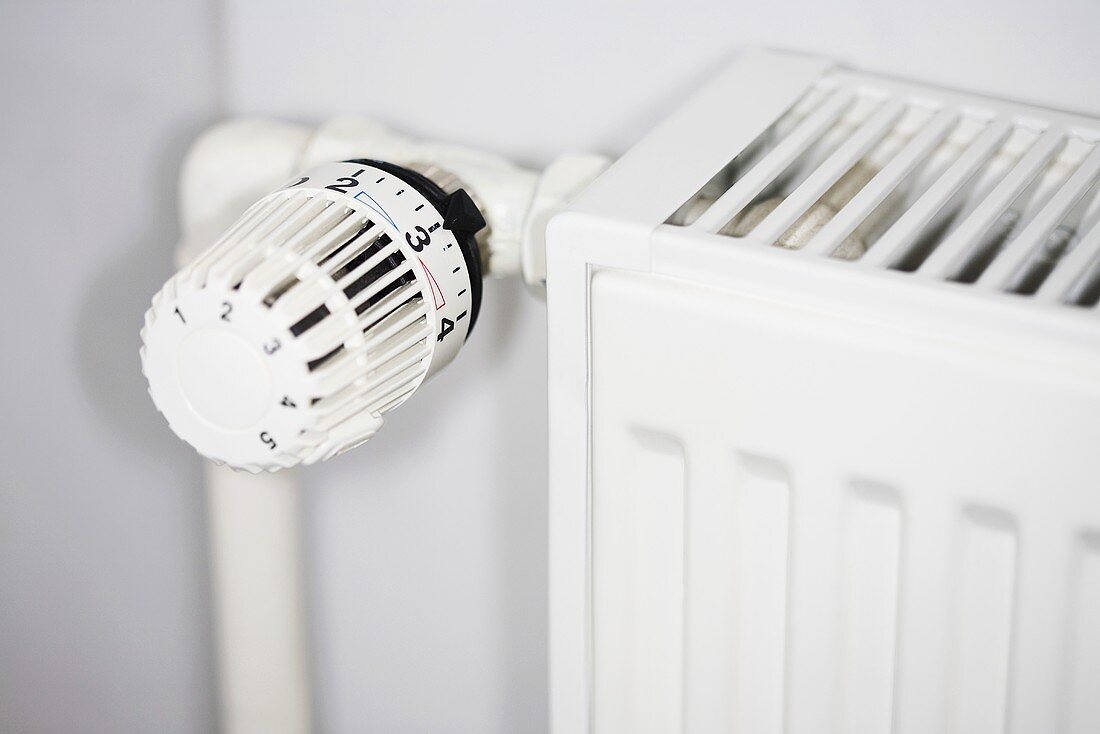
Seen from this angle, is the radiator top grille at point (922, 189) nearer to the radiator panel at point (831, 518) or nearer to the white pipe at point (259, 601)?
the radiator panel at point (831, 518)

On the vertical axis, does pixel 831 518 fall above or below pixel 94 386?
above

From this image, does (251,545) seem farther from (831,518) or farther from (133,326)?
(831,518)

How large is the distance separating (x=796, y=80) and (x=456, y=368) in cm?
24

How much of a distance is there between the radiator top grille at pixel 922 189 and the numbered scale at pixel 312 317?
98mm

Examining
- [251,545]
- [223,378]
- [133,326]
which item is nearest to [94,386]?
[133,326]

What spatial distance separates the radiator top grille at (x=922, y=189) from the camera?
41 cm

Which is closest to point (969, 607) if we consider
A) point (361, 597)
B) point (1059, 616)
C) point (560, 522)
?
→ point (1059, 616)

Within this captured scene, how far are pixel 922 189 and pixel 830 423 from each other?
120 millimetres

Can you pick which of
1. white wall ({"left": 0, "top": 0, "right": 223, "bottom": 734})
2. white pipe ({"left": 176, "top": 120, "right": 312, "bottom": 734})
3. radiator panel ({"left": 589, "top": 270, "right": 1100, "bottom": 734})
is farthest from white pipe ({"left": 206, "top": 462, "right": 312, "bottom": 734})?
radiator panel ({"left": 589, "top": 270, "right": 1100, "bottom": 734})

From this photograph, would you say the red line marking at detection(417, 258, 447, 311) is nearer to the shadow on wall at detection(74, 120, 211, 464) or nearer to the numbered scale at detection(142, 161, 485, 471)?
the numbered scale at detection(142, 161, 485, 471)

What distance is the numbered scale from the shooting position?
0.44 meters

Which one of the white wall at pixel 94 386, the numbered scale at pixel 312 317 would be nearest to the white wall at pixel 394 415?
the white wall at pixel 94 386

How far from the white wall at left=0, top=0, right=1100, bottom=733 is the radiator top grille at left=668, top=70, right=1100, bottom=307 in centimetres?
3

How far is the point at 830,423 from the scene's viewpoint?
40 centimetres
